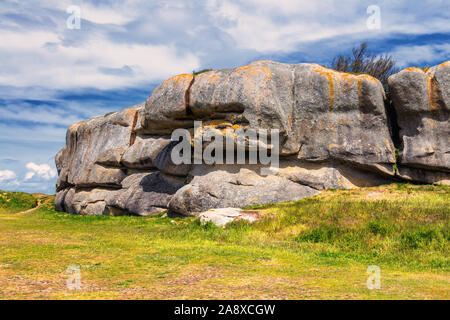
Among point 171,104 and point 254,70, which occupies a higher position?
point 254,70

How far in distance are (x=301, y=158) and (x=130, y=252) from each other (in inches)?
561

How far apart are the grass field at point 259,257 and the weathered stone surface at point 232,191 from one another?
3596mm

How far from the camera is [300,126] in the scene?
23.6 metres

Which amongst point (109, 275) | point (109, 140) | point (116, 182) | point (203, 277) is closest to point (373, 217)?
point (203, 277)

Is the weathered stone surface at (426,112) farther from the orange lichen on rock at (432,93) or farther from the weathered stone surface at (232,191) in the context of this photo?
the weathered stone surface at (232,191)

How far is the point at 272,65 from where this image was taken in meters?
23.8

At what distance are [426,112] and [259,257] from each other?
16.3m

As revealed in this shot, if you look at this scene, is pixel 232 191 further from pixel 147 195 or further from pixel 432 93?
pixel 432 93

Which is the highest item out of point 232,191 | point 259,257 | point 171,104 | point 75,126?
point 75,126

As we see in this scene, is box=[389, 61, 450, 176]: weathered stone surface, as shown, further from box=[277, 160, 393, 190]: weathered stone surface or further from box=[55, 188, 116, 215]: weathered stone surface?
box=[55, 188, 116, 215]: weathered stone surface

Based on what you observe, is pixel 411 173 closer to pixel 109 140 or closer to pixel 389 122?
pixel 389 122

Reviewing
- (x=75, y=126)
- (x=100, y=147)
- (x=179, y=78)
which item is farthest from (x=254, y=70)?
(x=75, y=126)

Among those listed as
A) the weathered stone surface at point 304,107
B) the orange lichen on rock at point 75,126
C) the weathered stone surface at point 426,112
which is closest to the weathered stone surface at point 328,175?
the weathered stone surface at point 304,107

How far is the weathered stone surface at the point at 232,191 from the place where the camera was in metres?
21.2
